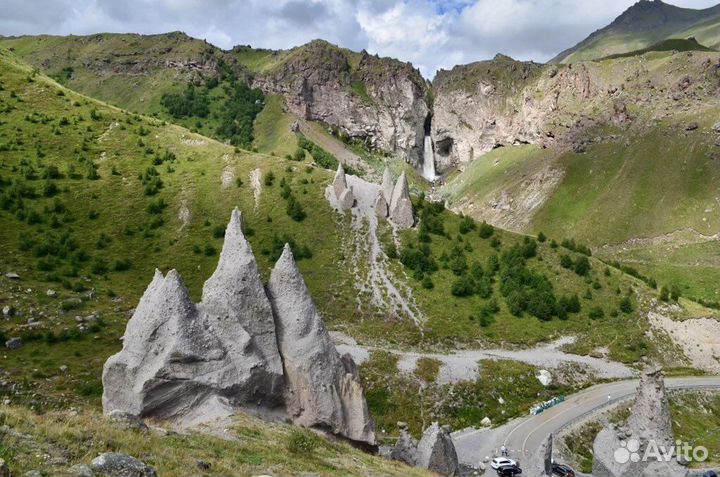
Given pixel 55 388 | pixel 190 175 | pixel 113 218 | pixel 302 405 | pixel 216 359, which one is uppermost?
pixel 190 175

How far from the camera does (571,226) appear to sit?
589ft

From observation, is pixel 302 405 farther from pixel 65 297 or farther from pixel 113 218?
pixel 113 218

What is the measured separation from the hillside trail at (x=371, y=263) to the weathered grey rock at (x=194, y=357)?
4510cm

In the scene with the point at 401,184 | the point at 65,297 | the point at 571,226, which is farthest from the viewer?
the point at 571,226

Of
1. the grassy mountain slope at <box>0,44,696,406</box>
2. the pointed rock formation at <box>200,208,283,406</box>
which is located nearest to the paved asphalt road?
the grassy mountain slope at <box>0,44,696,406</box>

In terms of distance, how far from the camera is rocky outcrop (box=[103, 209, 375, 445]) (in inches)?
883

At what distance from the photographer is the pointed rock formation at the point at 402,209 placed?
88188 millimetres

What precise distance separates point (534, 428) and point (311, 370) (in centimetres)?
3205

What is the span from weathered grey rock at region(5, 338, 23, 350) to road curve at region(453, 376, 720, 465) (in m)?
39.0

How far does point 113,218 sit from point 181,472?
239 ft

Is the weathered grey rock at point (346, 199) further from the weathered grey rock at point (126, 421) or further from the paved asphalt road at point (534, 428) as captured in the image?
the weathered grey rock at point (126, 421)

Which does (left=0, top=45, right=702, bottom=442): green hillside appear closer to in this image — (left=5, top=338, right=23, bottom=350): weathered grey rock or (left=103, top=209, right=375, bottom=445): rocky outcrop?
(left=5, top=338, right=23, bottom=350): weathered grey rock

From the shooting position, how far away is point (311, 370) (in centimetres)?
2603

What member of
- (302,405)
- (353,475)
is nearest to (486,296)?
(302,405)
